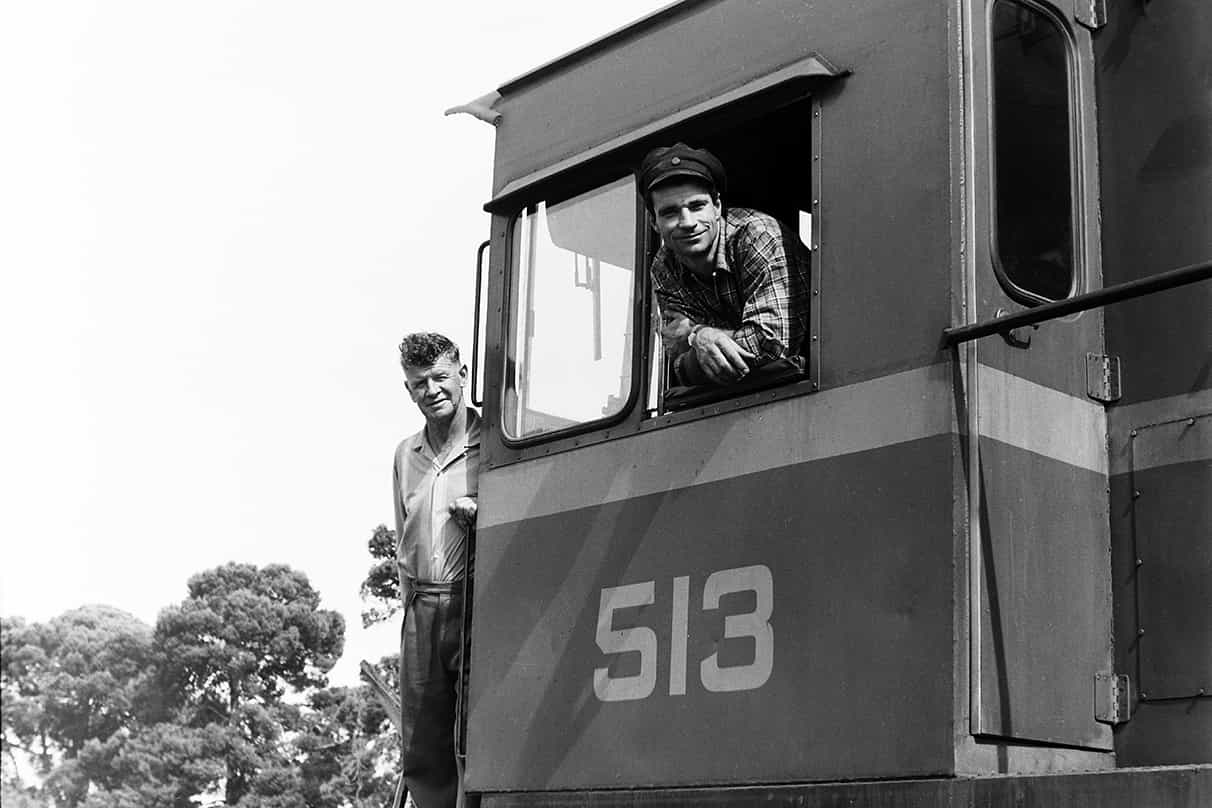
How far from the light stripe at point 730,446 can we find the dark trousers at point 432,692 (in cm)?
42

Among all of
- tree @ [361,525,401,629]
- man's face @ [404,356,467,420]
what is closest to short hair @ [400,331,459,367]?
man's face @ [404,356,467,420]

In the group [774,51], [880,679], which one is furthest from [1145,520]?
[774,51]

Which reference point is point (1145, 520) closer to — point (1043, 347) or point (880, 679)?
point (1043, 347)

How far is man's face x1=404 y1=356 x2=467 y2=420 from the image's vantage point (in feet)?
18.0

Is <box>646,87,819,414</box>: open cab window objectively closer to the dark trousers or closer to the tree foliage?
the dark trousers

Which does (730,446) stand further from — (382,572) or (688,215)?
(382,572)

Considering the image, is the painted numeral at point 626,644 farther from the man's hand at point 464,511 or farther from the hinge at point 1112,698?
the hinge at point 1112,698

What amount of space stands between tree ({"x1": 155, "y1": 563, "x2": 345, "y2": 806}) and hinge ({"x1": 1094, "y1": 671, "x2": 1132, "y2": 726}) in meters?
30.0

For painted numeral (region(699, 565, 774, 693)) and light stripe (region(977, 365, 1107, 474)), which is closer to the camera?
light stripe (region(977, 365, 1107, 474))

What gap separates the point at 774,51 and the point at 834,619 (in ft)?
5.26

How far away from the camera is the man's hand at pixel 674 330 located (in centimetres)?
445

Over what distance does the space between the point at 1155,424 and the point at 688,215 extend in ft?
4.38

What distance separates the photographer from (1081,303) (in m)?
3.49

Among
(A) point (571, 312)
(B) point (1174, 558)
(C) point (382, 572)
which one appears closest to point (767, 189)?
(A) point (571, 312)
